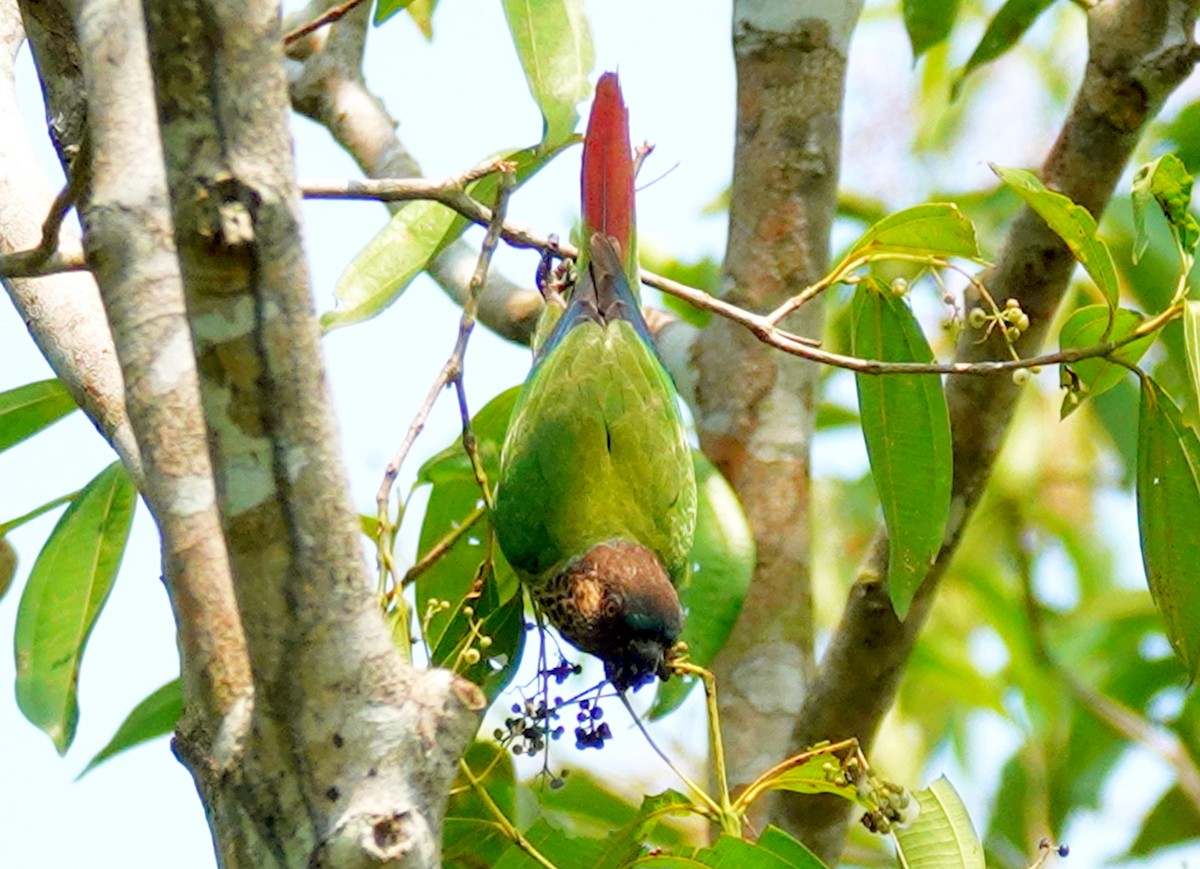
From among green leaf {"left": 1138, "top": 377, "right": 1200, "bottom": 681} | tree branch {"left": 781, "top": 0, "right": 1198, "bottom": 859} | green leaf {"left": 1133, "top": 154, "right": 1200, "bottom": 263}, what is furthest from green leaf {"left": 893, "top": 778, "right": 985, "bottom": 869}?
green leaf {"left": 1133, "top": 154, "right": 1200, "bottom": 263}

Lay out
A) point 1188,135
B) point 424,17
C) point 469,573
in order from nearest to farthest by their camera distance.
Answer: point 469,573 < point 1188,135 < point 424,17

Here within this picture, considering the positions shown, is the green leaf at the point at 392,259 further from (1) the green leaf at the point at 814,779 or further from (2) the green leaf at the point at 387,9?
(1) the green leaf at the point at 814,779

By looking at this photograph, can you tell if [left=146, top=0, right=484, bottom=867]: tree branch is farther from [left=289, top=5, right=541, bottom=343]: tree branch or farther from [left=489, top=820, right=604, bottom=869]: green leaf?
[left=289, top=5, right=541, bottom=343]: tree branch

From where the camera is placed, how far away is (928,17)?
325cm

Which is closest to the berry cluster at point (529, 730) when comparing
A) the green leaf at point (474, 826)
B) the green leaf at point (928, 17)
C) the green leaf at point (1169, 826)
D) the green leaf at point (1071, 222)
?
the green leaf at point (474, 826)

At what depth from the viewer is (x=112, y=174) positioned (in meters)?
1.62

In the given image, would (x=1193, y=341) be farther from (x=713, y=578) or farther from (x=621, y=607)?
(x=621, y=607)

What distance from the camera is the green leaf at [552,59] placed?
7.57 ft

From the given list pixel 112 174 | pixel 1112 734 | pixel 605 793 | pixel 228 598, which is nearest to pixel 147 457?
pixel 228 598

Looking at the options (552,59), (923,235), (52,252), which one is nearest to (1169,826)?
(923,235)

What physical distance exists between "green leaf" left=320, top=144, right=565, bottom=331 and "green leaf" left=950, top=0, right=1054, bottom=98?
1299mm

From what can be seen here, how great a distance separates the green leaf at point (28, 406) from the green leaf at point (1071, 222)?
1529 mm

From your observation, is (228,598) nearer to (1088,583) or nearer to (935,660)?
(935,660)

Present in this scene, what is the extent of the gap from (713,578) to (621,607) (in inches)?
16.6
